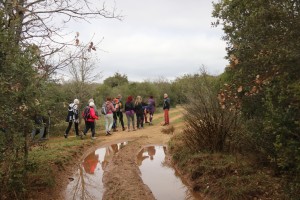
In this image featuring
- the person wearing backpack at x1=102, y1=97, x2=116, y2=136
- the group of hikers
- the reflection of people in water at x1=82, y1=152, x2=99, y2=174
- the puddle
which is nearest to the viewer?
the puddle

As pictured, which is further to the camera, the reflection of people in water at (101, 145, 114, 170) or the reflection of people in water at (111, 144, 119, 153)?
the reflection of people in water at (111, 144, 119, 153)

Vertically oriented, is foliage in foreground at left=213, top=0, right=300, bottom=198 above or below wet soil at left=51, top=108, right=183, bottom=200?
above

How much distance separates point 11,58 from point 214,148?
584 centimetres

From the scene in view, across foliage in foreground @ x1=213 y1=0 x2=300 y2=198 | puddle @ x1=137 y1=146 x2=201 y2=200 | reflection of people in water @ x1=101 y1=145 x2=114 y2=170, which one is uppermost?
foliage in foreground @ x1=213 y1=0 x2=300 y2=198

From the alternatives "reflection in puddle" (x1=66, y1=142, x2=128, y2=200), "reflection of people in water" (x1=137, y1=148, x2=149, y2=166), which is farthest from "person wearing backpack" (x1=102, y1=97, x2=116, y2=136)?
"reflection of people in water" (x1=137, y1=148, x2=149, y2=166)

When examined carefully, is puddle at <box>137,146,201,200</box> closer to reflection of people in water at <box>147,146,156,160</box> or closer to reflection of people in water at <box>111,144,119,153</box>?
reflection of people in water at <box>147,146,156,160</box>

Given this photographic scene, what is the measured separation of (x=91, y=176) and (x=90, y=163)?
146cm

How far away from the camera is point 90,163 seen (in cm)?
1093

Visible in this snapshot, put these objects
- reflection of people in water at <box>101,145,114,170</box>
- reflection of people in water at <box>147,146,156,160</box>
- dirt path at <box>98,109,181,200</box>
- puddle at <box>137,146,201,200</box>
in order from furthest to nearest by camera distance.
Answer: reflection of people in water at <box>147,146,156,160</box>
reflection of people in water at <box>101,145,114,170</box>
puddle at <box>137,146,201,200</box>
dirt path at <box>98,109,181,200</box>

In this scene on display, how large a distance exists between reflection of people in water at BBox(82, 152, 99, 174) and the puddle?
1.49m

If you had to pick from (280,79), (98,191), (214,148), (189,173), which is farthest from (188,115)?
(280,79)

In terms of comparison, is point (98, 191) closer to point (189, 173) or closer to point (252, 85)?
point (189, 173)

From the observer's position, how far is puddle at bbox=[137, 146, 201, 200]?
7896 mm

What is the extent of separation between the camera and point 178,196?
7.75 metres
